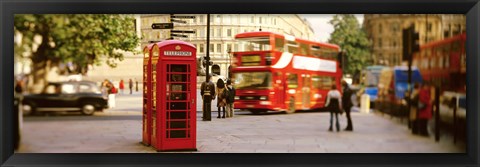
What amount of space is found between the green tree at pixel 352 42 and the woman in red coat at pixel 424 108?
2.90 feet

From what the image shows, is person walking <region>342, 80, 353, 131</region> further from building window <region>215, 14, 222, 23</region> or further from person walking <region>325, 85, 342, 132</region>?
building window <region>215, 14, 222, 23</region>

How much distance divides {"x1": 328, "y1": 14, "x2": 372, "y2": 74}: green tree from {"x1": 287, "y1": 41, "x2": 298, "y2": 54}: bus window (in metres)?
0.50

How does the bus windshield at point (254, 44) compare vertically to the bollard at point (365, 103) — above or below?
above

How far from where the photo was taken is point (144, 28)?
9688 millimetres

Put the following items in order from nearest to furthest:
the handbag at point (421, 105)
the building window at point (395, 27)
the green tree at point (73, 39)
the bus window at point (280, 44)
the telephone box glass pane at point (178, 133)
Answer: the telephone box glass pane at point (178, 133), the green tree at point (73, 39), the building window at point (395, 27), the handbag at point (421, 105), the bus window at point (280, 44)

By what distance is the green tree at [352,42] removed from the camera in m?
9.66

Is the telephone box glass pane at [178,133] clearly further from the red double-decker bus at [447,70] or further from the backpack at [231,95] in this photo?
the red double-decker bus at [447,70]

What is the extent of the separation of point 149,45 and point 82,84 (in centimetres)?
113

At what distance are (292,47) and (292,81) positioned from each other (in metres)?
0.51

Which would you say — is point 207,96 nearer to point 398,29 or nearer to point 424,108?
point 398,29

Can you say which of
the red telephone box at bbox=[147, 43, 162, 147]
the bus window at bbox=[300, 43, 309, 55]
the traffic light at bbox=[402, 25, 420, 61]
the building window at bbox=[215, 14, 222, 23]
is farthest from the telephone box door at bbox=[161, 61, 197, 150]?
the traffic light at bbox=[402, 25, 420, 61]

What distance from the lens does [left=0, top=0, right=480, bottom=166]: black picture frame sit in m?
9.20

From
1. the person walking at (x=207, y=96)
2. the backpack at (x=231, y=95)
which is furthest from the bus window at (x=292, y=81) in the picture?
the person walking at (x=207, y=96)

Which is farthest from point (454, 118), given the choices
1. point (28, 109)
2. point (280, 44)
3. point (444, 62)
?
point (28, 109)
